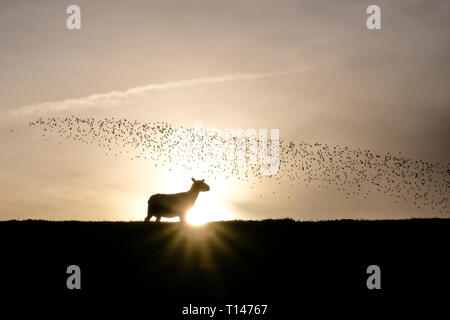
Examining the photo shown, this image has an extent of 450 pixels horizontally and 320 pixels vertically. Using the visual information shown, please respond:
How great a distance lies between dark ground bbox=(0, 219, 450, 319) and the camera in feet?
70.2

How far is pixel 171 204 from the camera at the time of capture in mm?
31984

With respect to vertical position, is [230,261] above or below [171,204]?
below

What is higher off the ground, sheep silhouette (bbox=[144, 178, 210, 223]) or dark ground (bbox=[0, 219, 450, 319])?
sheep silhouette (bbox=[144, 178, 210, 223])

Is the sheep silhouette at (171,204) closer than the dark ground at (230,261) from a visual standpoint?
No

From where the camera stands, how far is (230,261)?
79.9 feet

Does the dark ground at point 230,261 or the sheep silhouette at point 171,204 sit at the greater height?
the sheep silhouette at point 171,204

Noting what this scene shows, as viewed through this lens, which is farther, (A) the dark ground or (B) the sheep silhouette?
(B) the sheep silhouette

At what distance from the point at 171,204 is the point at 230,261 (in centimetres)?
834

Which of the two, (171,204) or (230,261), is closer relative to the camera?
(230,261)

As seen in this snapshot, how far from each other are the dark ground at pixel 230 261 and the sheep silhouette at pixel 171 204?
2.43 metres

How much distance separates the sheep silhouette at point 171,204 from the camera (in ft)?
104

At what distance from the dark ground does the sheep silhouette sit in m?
2.43

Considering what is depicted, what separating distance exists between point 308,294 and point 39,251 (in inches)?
454
